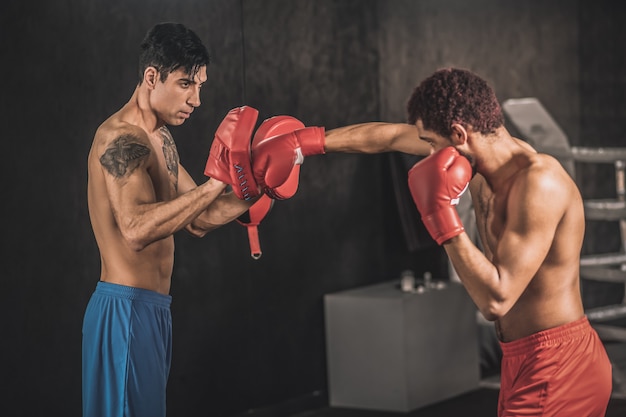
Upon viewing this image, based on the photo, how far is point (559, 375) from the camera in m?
2.68

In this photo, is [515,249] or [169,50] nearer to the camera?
[515,249]

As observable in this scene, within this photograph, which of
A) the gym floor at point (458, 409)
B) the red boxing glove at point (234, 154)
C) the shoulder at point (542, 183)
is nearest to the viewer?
the shoulder at point (542, 183)

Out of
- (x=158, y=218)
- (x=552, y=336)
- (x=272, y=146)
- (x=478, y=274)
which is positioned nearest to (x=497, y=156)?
(x=478, y=274)

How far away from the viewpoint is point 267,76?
16.3 feet

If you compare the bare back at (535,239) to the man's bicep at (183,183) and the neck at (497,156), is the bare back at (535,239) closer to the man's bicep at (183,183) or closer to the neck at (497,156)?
the neck at (497,156)

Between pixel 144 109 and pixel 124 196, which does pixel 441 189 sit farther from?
pixel 144 109

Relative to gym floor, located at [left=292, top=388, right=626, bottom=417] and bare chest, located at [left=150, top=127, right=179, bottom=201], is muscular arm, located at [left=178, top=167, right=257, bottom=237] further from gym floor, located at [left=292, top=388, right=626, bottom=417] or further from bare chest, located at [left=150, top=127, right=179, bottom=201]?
gym floor, located at [left=292, top=388, right=626, bottom=417]

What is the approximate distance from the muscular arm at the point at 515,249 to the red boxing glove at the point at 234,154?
0.78m

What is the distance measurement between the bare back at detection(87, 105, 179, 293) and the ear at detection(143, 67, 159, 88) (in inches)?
5.2

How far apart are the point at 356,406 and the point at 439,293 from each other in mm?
758

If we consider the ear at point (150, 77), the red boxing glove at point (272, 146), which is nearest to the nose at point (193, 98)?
the ear at point (150, 77)

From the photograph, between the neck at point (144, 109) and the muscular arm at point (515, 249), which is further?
the neck at point (144, 109)

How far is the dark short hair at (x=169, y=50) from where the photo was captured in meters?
3.13

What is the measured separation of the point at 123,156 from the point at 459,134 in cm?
104
